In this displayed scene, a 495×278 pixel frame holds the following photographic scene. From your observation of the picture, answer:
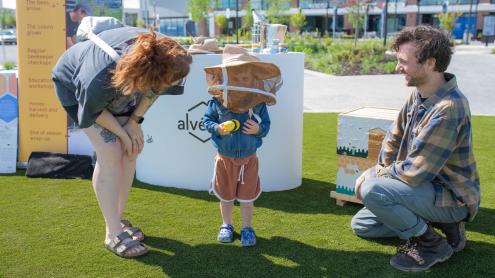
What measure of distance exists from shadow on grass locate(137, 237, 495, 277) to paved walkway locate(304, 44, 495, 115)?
5.62m

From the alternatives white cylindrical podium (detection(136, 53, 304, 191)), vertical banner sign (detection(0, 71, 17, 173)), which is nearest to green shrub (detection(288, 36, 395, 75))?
white cylindrical podium (detection(136, 53, 304, 191))

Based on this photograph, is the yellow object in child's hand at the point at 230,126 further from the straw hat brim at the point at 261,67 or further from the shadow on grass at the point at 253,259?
the shadow on grass at the point at 253,259

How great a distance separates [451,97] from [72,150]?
3.79m

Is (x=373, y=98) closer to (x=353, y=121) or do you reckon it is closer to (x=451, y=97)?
(x=353, y=121)

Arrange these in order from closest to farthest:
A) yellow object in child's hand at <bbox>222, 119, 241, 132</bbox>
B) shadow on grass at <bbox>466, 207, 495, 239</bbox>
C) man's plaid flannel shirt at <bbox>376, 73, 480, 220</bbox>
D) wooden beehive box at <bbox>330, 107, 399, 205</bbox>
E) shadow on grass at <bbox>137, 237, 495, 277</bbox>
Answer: man's plaid flannel shirt at <bbox>376, 73, 480, 220</bbox>, shadow on grass at <bbox>137, 237, 495, 277</bbox>, yellow object in child's hand at <bbox>222, 119, 241, 132</bbox>, shadow on grass at <bbox>466, 207, 495, 239</bbox>, wooden beehive box at <bbox>330, 107, 399, 205</bbox>

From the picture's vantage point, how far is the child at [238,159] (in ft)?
10.5

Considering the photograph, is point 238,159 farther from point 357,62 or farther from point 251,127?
point 357,62

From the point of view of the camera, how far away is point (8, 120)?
5047 millimetres

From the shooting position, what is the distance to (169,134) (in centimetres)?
434

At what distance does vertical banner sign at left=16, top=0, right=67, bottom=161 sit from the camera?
4.91 m

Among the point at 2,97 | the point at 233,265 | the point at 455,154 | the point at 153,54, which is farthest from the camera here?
the point at 2,97

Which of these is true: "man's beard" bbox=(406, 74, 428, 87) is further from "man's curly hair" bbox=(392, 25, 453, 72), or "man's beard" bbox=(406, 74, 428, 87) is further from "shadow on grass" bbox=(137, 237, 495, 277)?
"shadow on grass" bbox=(137, 237, 495, 277)

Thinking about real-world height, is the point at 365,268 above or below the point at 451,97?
below

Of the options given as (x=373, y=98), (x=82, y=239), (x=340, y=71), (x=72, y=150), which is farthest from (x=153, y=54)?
(x=340, y=71)
